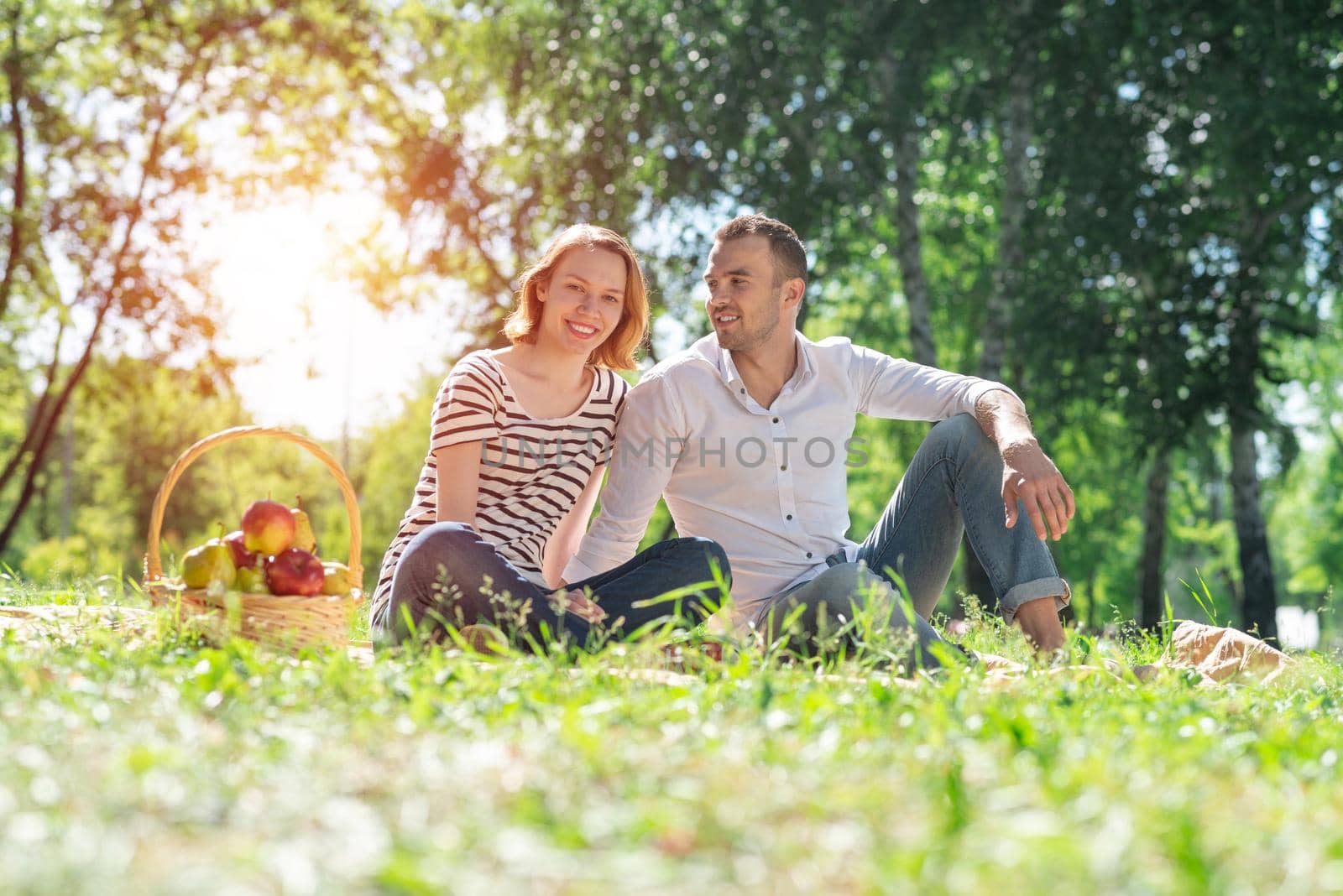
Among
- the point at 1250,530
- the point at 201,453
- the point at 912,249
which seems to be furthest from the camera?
the point at 912,249

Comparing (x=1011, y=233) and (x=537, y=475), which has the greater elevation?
(x=1011, y=233)

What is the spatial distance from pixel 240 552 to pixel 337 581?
35 centimetres

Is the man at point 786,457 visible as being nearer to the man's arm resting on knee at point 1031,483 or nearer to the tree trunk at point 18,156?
the man's arm resting on knee at point 1031,483

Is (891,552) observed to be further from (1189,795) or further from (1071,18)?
(1071,18)

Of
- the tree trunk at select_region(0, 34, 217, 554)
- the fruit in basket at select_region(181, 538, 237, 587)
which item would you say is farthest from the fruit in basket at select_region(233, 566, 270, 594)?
the tree trunk at select_region(0, 34, 217, 554)

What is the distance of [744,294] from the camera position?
4.97 metres

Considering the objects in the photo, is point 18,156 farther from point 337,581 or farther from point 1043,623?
point 1043,623

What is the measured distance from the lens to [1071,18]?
11578mm

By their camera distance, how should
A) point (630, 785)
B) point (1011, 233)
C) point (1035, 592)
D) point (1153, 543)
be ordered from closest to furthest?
point (630, 785)
point (1035, 592)
point (1011, 233)
point (1153, 543)

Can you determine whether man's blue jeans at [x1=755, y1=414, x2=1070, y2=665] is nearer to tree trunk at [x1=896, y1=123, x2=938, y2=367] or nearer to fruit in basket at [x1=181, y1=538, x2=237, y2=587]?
fruit in basket at [x1=181, y1=538, x2=237, y2=587]

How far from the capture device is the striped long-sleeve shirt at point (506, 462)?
4.47 meters

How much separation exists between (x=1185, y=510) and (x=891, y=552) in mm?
22591

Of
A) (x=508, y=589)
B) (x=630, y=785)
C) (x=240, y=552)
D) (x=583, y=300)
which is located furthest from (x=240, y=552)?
(x=630, y=785)

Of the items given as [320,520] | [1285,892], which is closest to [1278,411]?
[1285,892]
